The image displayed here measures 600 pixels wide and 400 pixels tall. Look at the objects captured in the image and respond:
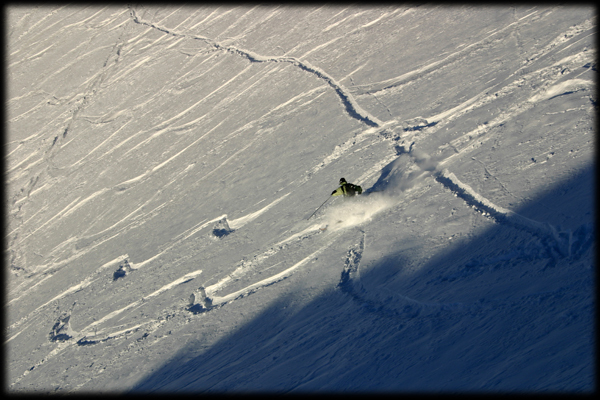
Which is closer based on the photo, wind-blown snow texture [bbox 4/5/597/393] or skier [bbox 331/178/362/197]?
wind-blown snow texture [bbox 4/5/597/393]

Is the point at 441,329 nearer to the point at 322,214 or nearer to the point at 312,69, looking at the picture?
the point at 322,214

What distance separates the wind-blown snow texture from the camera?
4.62 meters

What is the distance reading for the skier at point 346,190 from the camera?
6.52m

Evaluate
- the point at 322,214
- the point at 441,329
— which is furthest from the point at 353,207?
the point at 441,329

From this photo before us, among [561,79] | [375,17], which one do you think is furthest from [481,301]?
[375,17]

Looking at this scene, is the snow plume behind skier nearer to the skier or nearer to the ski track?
the skier

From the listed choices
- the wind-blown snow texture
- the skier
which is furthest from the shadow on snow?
the skier

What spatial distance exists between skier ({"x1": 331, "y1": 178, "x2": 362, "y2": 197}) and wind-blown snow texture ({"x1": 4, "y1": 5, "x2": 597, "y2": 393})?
25 cm

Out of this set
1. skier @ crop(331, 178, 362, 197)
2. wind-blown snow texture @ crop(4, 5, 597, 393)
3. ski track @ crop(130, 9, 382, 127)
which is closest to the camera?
wind-blown snow texture @ crop(4, 5, 597, 393)

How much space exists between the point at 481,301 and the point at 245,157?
18.2 feet

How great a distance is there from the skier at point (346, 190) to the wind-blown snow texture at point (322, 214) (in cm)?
25

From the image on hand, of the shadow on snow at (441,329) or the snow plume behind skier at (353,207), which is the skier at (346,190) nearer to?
the snow plume behind skier at (353,207)

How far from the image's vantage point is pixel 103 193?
9.78 metres

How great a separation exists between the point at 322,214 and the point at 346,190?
2.13 feet
